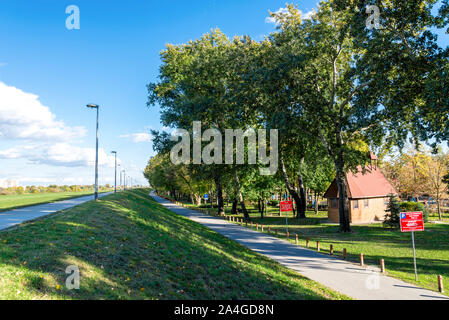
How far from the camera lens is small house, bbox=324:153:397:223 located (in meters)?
33.5

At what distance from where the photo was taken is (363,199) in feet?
112

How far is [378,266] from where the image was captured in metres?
13.3

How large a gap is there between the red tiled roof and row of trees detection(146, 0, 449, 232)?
13.5 feet

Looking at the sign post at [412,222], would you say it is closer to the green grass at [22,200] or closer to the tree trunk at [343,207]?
the tree trunk at [343,207]

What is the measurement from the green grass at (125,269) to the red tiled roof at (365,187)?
24064 millimetres

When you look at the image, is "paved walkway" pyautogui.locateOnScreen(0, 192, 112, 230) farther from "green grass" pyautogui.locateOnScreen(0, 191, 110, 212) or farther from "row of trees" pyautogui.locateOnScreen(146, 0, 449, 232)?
"row of trees" pyautogui.locateOnScreen(146, 0, 449, 232)

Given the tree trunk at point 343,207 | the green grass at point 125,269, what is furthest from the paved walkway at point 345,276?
the tree trunk at point 343,207

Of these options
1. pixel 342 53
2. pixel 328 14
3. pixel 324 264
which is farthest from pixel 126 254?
pixel 342 53

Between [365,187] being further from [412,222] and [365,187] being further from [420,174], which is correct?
[412,222]

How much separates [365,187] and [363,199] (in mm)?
1930

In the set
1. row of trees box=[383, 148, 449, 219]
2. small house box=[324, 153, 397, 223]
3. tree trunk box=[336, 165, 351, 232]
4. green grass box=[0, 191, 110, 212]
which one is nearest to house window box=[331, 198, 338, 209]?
small house box=[324, 153, 397, 223]

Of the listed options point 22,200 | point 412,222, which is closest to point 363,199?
point 412,222

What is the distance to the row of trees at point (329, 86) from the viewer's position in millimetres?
18516
